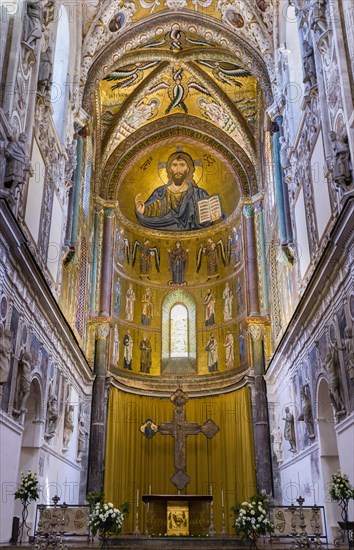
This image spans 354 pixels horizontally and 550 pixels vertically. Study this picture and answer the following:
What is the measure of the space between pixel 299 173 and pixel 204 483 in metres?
13.9

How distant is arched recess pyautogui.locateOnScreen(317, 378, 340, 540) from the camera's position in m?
13.7

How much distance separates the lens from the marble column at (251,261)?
2422 cm

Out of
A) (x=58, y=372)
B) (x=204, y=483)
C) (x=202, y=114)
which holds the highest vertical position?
(x=202, y=114)

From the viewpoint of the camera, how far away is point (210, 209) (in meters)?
28.7

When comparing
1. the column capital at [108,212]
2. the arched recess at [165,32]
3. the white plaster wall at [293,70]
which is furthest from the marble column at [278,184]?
the column capital at [108,212]

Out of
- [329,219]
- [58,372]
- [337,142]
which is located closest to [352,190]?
[337,142]

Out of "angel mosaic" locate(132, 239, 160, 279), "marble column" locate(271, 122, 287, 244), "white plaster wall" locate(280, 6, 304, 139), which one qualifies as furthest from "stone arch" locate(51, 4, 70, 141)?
"angel mosaic" locate(132, 239, 160, 279)

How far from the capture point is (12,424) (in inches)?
475

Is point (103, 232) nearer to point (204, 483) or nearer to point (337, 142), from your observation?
point (204, 483)

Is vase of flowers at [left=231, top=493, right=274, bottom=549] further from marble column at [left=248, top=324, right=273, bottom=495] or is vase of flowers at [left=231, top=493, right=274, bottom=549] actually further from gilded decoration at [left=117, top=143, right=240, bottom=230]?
gilded decoration at [left=117, top=143, right=240, bottom=230]

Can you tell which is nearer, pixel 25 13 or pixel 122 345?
pixel 25 13

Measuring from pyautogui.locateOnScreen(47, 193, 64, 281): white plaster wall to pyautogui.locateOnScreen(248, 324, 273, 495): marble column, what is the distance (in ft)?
30.7

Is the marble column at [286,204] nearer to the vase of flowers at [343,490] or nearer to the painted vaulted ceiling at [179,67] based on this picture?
the painted vaulted ceiling at [179,67]

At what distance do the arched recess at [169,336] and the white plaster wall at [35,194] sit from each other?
43.8 ft
